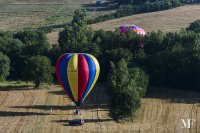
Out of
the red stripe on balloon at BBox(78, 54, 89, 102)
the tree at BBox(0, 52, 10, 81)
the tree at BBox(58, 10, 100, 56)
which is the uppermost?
the red stripe on balloon at BBox(78, 54, 89, 102)

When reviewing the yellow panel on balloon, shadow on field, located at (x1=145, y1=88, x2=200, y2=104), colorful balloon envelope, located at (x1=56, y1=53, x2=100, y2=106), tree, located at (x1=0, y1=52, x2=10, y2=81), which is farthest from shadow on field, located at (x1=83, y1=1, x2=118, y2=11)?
the yellow panel on balloon

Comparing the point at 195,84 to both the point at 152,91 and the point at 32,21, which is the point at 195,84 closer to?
the point at 152,91

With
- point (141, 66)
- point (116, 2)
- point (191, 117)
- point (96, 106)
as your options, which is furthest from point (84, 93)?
point (116, 2)

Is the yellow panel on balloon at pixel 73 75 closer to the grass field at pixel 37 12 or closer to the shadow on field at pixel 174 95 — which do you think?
the shadow on field at pixel 174 95

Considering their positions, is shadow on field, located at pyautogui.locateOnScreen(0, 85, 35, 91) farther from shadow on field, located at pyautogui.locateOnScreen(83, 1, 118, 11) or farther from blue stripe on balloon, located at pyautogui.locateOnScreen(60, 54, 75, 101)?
shadow on field, located at pyautogui.locateOnScreen(83, 1, 118, 11)

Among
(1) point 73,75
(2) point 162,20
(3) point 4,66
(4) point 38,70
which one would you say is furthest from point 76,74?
(2) point 162,20

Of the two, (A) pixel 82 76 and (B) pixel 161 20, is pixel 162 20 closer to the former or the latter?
(B) pixel 161 20
